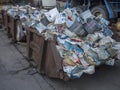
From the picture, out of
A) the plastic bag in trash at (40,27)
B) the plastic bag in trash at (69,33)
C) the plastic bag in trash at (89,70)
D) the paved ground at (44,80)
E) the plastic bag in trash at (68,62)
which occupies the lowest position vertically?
the paved ground at (44,80)

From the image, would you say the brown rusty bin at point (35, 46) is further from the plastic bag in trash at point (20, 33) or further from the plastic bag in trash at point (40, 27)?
the plastic bag in trash at point (20, 33)

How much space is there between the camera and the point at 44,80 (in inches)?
161

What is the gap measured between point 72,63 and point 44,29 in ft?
3.83

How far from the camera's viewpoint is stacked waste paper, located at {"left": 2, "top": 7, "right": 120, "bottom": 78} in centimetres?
368

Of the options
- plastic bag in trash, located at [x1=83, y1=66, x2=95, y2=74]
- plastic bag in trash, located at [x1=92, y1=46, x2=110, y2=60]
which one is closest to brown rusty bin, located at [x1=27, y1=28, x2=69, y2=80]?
plastic bag in trash, located at [x1=83, y1=66, x2=95, y2=74]

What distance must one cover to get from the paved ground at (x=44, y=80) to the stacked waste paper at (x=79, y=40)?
36 centimetres

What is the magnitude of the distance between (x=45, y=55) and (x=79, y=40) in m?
0.74

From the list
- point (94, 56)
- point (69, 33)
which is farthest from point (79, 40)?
point (94, 56)

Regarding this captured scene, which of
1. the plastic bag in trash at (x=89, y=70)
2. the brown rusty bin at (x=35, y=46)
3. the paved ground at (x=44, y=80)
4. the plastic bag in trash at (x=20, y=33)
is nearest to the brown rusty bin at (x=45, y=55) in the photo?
the brown rusty bin at (x=35, y=46)

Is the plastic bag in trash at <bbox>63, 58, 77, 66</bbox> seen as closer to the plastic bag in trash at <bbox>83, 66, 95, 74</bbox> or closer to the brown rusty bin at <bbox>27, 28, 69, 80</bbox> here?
the brown rusty bin at <bbox>27, 28, 69, 80</bbox>

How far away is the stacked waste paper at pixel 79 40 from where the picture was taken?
3.68m

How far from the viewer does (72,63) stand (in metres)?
3.62

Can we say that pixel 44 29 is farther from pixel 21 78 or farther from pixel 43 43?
pixel 21 78

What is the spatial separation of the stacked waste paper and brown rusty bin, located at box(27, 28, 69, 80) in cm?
9
